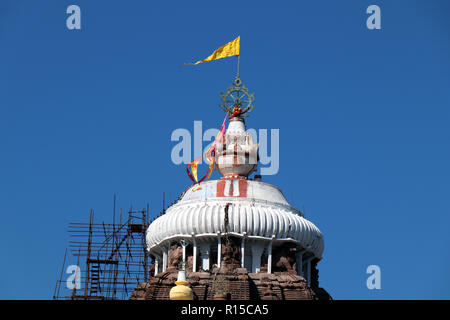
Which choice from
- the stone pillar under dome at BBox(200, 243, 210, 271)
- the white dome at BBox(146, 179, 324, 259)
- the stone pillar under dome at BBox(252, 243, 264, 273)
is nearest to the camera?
the white dome at BBox(146, 179, 324, 259)

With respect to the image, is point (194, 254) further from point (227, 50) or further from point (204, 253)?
point (227, 50)

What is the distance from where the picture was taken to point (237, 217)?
62.6 metres

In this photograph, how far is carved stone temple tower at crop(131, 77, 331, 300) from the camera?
59.8m

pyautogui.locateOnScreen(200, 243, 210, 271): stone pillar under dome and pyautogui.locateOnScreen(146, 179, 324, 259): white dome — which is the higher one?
pyautogui.locateOnScreen(146, 179, 324, 259): white dome

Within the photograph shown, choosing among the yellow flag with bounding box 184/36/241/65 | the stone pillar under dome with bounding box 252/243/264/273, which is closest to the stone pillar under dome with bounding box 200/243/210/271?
the stone pillar under dome with bounding box 252/243/264/273

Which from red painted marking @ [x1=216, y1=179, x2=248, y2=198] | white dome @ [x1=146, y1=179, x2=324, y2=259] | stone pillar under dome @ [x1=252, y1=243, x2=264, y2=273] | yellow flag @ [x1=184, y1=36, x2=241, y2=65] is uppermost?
yellow flag @ [x1=184, y1=36, x2=241, y2=65]

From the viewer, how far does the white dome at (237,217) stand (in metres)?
62.6

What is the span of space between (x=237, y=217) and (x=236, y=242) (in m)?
1.57

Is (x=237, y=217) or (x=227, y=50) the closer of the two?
(x=237, y=217)

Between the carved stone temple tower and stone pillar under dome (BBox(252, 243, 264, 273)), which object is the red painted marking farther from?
stone pillar under dome (BBox(252, 243, 264, 273))

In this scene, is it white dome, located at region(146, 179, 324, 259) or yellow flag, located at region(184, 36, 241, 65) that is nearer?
white dome, located at region(146, 179, 324, 259)

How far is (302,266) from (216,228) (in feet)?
26.4

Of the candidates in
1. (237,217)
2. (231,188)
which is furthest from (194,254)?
(231,188)
